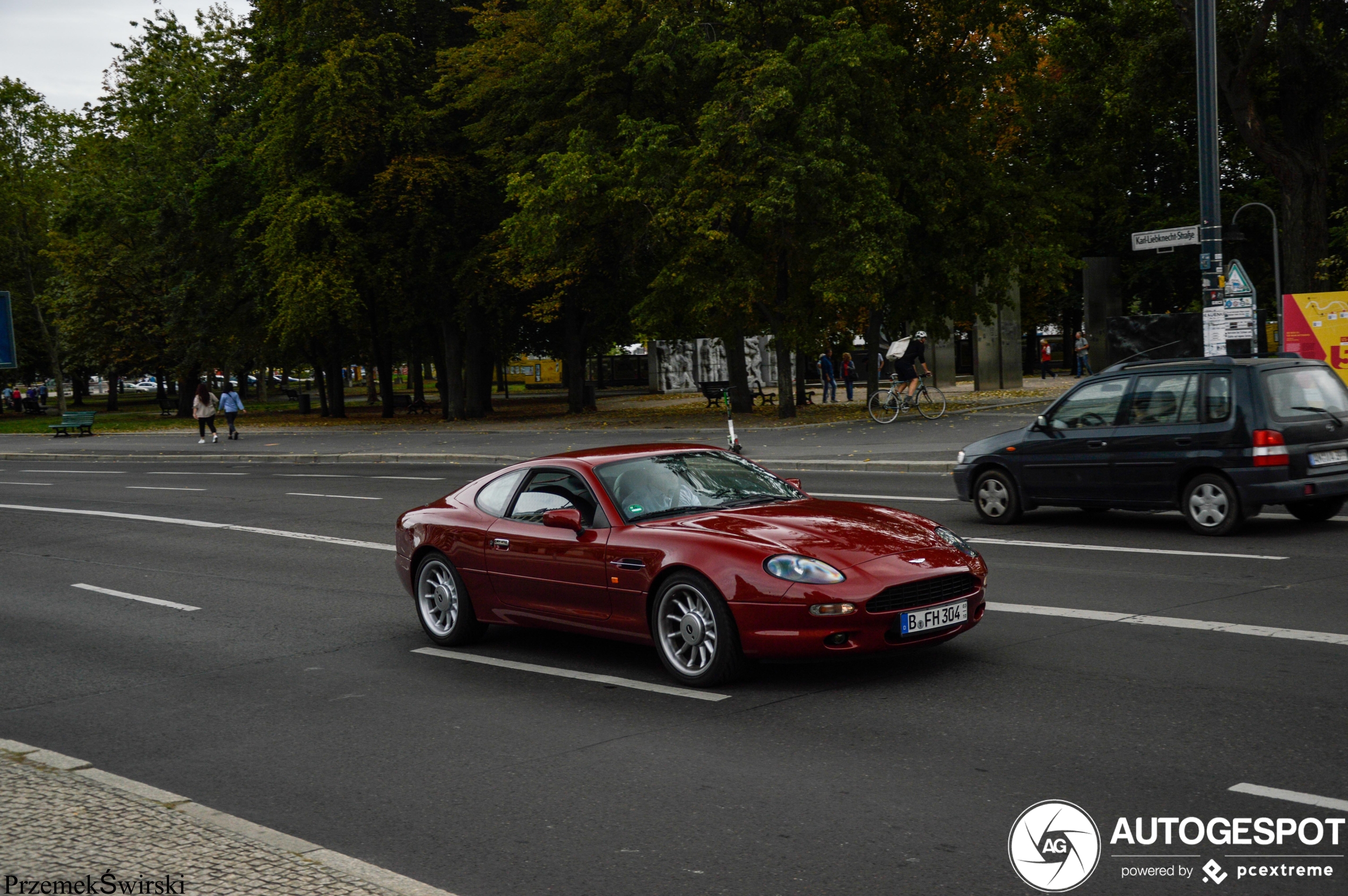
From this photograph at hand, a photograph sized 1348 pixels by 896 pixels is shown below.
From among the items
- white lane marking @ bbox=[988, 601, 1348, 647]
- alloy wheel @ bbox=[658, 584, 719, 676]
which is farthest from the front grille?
white lane marking @ bbox=[988, 601, 1348, 647]

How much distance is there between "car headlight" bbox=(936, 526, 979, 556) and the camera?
7.66 metres

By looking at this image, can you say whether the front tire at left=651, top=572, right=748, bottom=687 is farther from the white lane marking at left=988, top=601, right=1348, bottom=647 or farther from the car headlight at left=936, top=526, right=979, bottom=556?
the white lane marking at left=988, top=601, right=1348, bottom=647

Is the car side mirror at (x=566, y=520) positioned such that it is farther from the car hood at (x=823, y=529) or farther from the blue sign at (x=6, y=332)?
the blue sign at (x=6, y=332)

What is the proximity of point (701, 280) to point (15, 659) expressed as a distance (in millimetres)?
23946

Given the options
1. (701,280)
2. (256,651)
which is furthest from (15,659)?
(701,280)

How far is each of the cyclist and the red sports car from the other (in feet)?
73.4

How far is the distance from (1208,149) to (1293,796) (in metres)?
13.1

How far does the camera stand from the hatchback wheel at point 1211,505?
1209cm

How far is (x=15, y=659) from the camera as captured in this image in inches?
376

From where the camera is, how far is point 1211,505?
12258 mm

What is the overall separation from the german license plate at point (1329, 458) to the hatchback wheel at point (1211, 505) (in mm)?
726

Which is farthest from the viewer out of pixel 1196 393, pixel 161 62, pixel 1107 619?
pixel 161 62

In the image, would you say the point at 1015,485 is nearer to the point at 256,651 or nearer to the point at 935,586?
the point at 935,586

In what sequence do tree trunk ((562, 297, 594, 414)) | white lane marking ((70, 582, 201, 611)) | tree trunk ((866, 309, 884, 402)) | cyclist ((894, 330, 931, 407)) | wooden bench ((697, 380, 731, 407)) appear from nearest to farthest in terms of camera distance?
white lane marking ((70, 582, 201, 611))
cyclist ((894, 330, 931, 407))
tree trunk ((866, 309, 884, 402))
wooden bench ((697, 380, 731, 407))
tree trunk ((562, 297, 594, 414))
